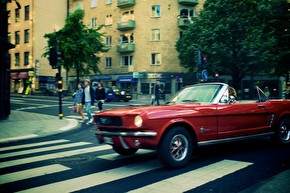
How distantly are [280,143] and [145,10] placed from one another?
34894mm

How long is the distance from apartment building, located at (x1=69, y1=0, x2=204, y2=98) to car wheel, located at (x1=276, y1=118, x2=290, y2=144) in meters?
30.5

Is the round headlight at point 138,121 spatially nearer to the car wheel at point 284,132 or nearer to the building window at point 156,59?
the car wheel at point 284,132

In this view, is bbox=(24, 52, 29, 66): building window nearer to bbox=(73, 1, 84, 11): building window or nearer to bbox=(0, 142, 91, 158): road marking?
bbox=(73, 1, 84, 11): building window

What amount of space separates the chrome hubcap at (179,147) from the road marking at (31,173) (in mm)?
1953

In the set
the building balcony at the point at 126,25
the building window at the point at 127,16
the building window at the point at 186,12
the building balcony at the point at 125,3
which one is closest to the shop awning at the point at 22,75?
the building balcony at the point at 126,25

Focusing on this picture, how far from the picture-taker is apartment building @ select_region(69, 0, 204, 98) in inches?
1528

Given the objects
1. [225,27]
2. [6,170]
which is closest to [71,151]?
[6,170]

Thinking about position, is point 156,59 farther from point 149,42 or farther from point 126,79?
point 126,79

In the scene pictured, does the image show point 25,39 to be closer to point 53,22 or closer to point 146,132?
point 53,22

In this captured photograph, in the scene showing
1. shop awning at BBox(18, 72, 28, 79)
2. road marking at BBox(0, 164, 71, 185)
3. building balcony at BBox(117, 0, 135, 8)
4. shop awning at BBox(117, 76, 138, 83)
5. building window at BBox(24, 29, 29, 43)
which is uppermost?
building balcony at BBox(117, 0, 135, 8)

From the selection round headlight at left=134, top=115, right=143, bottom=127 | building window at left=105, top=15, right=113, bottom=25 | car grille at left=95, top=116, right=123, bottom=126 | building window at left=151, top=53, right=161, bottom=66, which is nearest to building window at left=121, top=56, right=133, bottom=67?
building window at left=151, top=53, right=161, bottom=66

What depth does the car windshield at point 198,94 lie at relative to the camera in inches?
241

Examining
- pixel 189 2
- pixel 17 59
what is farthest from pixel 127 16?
pixel 17 59

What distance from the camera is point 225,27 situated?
2852 centimetres
